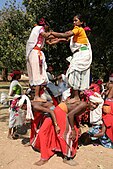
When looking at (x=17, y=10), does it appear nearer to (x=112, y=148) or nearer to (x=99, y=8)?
(x=99, y=8)

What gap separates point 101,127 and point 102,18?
31.8 feet

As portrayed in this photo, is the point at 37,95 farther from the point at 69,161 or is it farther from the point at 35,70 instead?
the point at 69,161

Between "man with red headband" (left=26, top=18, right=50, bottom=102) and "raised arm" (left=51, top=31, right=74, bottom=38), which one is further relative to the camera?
"man with red headband" (left=26, top=18, right=50, bottom=102)

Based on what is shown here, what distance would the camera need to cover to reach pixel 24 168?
488cm

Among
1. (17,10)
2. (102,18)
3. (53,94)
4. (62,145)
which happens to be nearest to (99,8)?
(102,18)

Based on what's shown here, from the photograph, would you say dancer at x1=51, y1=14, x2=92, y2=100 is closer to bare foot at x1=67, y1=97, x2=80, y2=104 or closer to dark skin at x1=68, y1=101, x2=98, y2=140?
bare foot at x1=67, y1=97, x2=80, y2=104

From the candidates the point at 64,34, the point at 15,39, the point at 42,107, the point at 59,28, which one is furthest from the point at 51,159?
the point at 15,39

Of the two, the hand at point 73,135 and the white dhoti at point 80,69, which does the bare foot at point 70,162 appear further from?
the white dhoti at point 80,69

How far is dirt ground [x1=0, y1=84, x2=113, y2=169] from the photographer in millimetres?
5016

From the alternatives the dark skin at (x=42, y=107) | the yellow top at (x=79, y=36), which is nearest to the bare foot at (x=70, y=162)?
the dark skin at (x=42, y=107)

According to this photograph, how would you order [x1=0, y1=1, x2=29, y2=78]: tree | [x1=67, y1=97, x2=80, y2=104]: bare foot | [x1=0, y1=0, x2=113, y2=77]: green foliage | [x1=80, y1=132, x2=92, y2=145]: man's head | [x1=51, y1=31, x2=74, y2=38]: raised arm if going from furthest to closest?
[x1=0, y1=1, x2=29, y2=78]: tree
[x1=0, y1=0, x2=113, y2=77]: green foliage
[x1=80, y1=132, x2=92, y2=145]: man's head
[x1=67, y1=97, x2=80, y2=104]: bare foot
[x1=51, y1=31, x2=74, y2=38]: raised arm

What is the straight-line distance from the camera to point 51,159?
5312 millimetres

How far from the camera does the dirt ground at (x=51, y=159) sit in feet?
16.5

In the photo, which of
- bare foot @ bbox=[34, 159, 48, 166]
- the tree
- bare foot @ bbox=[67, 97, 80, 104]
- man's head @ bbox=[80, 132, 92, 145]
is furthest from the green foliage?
bare foot @ bbox=[34, 159, 48, 166]
